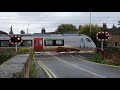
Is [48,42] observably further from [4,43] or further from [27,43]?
[4,43]

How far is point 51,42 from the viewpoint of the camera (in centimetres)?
5178

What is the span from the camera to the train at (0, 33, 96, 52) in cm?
5106

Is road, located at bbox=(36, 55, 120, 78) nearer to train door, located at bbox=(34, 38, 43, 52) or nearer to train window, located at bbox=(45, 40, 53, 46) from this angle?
train door, located at bbox=(34, 38, 43, 52)

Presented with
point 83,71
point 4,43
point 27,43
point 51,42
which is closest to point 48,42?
point 51,42

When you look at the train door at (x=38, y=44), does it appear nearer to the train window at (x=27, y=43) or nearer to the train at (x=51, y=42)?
the train at (x=51, y=42)

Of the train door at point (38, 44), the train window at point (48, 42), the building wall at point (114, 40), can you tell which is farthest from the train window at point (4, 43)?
the building wall at point (114, 40)

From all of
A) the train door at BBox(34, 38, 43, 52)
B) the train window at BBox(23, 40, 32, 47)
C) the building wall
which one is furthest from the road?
the building wall

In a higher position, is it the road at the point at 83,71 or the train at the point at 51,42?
the train at the point at 51,42

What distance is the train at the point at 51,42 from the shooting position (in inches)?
2010
